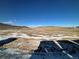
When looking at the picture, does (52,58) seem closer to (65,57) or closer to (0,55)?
(65,57)

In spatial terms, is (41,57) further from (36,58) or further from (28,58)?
(28,58)

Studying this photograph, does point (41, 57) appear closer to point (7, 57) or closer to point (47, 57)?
point (47, 57)

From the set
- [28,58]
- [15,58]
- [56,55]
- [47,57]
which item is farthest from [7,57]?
[56,55]

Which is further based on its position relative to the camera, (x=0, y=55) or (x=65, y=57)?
(x=0, y=55)

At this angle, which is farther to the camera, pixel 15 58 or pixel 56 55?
pixel 56 55

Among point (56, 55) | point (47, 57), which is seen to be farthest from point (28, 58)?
point (56, 55)

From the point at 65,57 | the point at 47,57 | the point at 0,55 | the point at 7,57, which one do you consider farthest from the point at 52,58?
the point at 0,55
